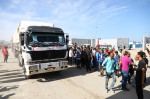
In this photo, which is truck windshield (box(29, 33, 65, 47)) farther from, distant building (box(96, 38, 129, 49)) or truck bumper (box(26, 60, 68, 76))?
distant building (box(96, 38, 129, 49))

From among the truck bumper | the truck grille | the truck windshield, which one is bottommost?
the truck bumper

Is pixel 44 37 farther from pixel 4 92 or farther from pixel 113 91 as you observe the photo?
pixel 113 91

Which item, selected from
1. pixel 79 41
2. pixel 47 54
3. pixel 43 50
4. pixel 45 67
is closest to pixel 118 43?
pixel 79 41

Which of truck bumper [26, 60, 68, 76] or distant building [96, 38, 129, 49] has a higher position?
distant building [96, 38, 129, 49]

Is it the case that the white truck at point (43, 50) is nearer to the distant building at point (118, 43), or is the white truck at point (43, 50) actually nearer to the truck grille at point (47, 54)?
the truck grille at point (47, 54)

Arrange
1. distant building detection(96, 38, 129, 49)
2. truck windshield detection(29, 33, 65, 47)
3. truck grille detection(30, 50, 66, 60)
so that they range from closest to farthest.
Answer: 1. truck grille detection(30, 50, 66, 60)
2. truck windshield detection(29, 33, 65, 47)
3. distant building detection(96, 38, 129, 49)

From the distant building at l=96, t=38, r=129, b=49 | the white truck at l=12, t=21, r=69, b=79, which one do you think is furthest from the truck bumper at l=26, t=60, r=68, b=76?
the distant building at l=96, t=38, r=129, b=49

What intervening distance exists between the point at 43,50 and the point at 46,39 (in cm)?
80

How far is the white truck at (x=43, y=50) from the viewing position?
5.57m

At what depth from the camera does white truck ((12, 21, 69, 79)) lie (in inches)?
219

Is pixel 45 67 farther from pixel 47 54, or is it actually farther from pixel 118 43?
pixel 118 43

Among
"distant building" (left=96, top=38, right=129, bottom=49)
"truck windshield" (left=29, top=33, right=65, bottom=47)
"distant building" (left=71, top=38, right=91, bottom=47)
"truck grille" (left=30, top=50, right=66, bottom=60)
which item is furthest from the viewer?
"distant building" (left=96, top=38, right=129, bottom=49)

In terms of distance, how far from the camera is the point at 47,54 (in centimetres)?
588

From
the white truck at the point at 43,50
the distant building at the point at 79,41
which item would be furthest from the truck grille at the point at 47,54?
the distant building at the point at 79,41
